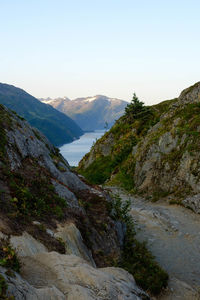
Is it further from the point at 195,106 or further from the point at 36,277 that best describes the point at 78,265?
the point at 195,106

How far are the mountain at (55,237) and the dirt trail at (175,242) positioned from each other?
147 centimetres

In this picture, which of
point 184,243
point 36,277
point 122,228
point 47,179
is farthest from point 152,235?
point 36,277

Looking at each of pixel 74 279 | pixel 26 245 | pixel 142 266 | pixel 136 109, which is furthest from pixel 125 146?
pixel 74 279

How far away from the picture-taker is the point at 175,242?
2011 cm

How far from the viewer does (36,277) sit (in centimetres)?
749

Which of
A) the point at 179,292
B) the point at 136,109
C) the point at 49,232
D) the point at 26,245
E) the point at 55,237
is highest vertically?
the point at 136,109

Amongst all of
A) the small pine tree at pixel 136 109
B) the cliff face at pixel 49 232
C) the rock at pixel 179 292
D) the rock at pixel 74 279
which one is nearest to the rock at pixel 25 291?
the cliff face at pixel 49 232

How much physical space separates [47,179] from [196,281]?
477 inches

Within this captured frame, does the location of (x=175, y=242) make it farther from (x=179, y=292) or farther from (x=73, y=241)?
(x=73, y=241)

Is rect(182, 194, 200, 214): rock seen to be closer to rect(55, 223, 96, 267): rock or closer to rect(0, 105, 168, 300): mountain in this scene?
rect(0, 105, 168, 300): mountain

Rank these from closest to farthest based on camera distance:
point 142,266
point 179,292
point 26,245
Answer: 1. point 26,245
2. point 179,292
3. point 142,266

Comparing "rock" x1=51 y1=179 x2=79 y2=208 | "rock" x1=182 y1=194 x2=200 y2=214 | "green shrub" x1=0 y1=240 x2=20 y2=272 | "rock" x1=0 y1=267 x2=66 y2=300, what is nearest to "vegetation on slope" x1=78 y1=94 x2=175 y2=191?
"rock" x1=182 y1=194 x2=200 y2=214

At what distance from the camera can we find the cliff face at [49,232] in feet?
23.8

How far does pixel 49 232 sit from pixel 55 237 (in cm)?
41
